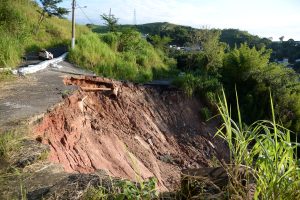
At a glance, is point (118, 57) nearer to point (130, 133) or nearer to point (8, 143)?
point (130, 133)

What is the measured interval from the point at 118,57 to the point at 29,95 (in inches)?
292

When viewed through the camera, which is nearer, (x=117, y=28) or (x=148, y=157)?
(x=148, y=157)

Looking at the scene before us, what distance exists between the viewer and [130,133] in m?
10.3

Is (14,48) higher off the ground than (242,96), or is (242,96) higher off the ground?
(14,48)

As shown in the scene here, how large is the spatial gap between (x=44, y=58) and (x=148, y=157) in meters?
4.99

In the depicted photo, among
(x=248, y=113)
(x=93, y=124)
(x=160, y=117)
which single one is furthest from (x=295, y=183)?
(x=248, y=113)

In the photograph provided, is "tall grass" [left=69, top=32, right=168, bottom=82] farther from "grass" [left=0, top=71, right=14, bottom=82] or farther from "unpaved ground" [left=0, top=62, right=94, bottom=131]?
"grass" [left=0, top=71, right=14, bottom=82]

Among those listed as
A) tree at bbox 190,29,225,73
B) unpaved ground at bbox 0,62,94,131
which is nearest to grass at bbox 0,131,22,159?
unpaved ground at bbox 0,62,94,131

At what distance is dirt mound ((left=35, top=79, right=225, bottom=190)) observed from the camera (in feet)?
21.9

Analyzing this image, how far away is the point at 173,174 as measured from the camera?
10039 mm

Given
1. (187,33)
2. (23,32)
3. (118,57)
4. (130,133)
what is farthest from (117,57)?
(187,33)

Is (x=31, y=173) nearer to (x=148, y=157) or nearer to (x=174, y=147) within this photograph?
(x=148, y=157)

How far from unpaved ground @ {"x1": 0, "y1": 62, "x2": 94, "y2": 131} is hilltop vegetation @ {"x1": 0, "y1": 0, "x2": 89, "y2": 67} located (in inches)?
39.3

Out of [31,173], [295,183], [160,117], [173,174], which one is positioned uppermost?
[295,183]
